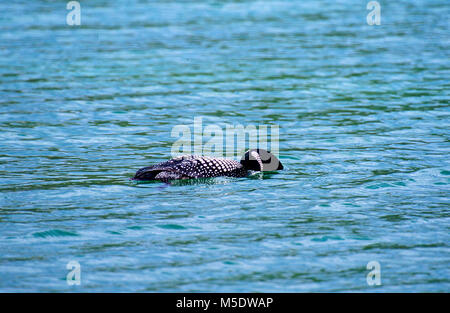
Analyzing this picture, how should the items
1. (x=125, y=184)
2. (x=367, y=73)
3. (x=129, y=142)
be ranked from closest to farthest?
1. (x=125, y=184)
2. (x=129, y=142)
3. (x=367, y=73)

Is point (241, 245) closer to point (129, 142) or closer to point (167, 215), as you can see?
point (167, 215)

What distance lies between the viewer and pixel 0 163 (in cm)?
1151

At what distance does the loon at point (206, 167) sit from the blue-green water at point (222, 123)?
0.18 meters
